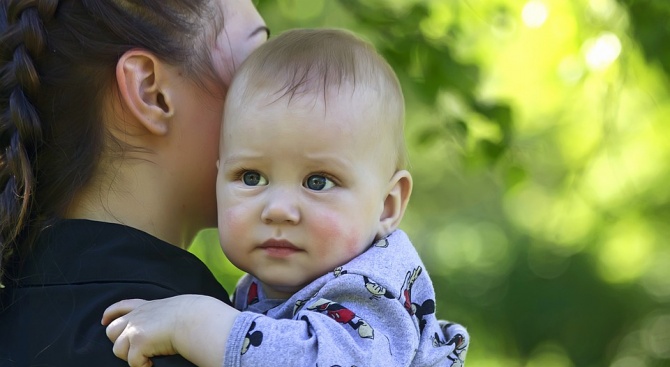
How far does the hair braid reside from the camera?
1905 mm

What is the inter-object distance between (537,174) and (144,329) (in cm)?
774

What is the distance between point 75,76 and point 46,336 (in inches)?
20.0

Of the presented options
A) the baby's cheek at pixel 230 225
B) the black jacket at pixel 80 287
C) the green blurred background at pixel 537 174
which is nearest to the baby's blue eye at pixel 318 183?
the baby's cheek at pixel 230 225

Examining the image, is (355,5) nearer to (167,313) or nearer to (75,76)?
(75,76)

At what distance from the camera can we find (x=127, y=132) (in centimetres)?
200

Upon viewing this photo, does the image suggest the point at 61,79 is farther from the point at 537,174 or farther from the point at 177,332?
the point at 537,174

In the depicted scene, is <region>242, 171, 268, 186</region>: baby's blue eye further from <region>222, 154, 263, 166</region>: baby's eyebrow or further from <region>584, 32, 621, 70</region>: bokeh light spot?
<region>584, 32, 621, 70</region>: bokeh light spot

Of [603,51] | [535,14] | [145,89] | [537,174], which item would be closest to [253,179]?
[145,89]

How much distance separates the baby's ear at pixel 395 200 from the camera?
6.56 feet

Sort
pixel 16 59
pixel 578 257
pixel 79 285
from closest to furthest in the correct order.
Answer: pixel 79 285, pixel 16 59, pixel 578 257

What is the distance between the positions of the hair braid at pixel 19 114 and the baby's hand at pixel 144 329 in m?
0.28

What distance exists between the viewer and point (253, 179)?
191 centimetres

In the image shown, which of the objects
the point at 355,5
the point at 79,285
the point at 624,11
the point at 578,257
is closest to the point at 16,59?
the point at 79,285

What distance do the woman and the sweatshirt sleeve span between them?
0.23 metres
